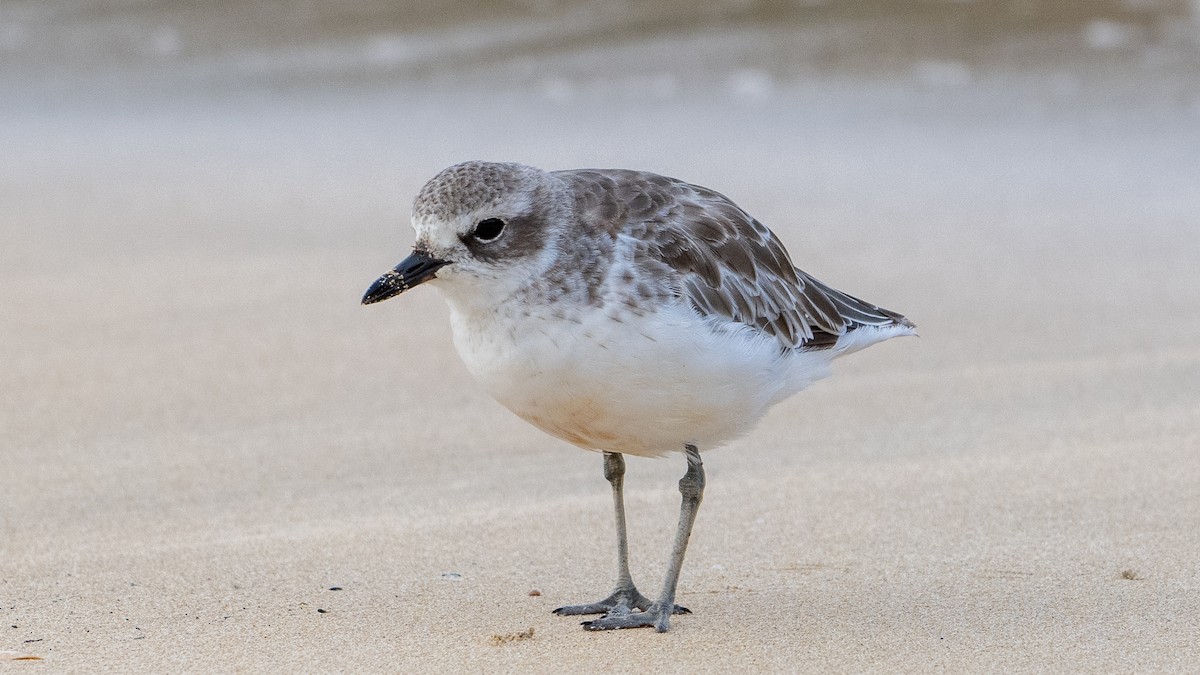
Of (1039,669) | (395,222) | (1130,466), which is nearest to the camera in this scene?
(1039,669)

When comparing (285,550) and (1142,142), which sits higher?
(1142,142)

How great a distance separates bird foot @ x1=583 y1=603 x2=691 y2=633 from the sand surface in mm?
85

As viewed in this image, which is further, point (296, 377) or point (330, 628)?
point (296, 377)

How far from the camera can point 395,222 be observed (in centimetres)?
909

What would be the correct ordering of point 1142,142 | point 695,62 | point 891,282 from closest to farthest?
1. point 891,282
2. point 1142,142
3. point 695,62

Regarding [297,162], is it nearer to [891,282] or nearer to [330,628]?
[891,282]

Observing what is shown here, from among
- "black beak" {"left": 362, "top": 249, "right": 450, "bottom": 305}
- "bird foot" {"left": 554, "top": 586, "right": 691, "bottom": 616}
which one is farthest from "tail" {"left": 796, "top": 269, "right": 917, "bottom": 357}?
"black beak" {"left": 362, "top": 249, "right": 450, "bottom": 305}

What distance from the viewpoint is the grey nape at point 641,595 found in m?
4.17

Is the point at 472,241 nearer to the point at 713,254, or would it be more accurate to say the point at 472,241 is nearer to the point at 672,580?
the point at 713,254

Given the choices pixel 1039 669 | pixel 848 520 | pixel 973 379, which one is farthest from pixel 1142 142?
pixel 1039 669

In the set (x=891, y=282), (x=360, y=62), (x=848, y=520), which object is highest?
(x=360, y=62)

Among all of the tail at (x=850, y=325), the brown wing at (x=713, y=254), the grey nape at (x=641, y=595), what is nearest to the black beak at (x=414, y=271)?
the brown wing at (x=713, y=254)

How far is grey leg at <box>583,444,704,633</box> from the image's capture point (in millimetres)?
4156

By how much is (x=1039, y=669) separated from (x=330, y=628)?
180 cm
